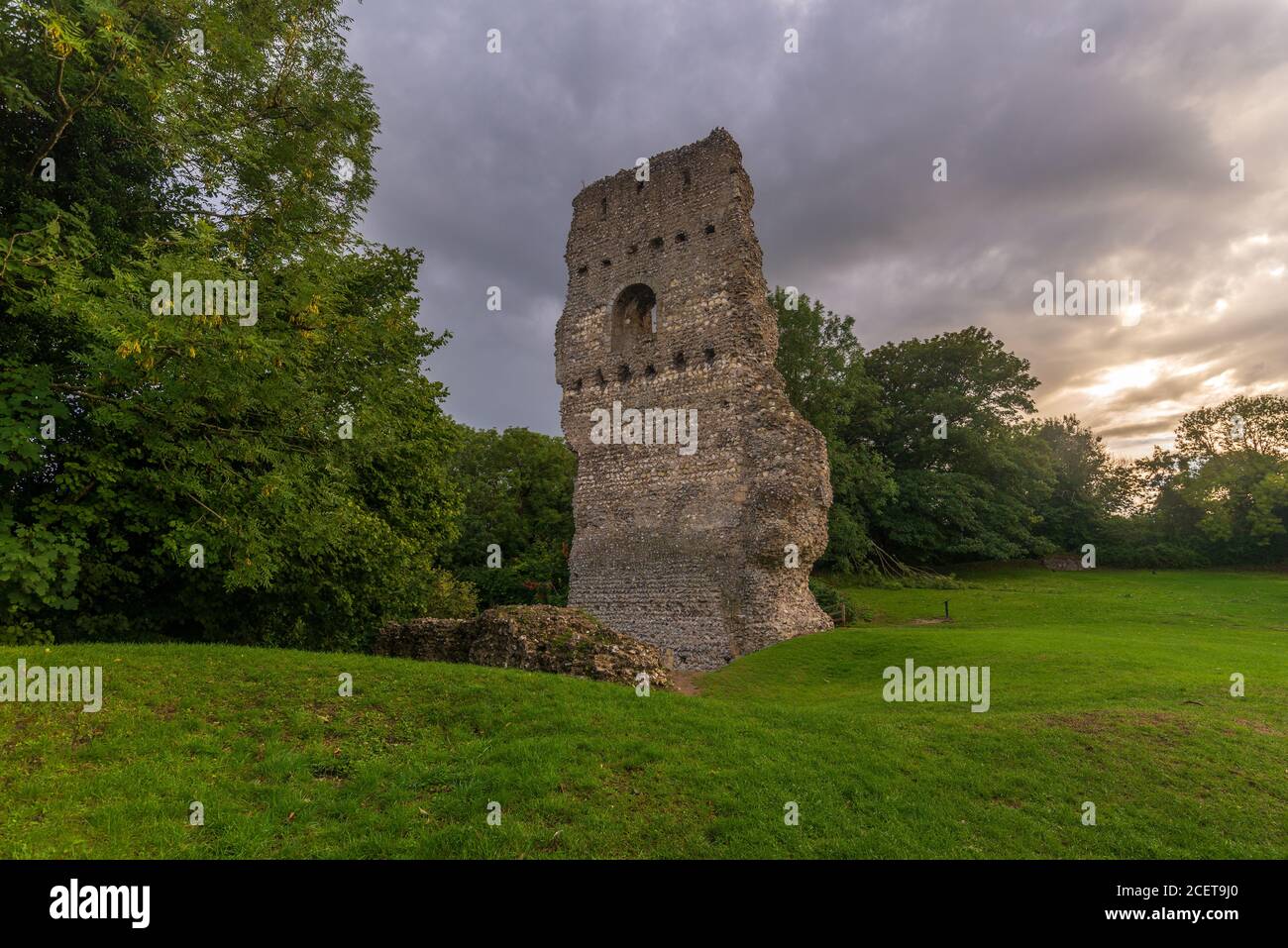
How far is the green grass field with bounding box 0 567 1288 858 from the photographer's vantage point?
5.43m

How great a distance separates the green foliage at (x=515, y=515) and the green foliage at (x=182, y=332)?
15.1 metres

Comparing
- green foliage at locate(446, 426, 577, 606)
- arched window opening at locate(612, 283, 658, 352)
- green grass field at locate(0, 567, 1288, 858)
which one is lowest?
green grass field at locate(0, 567, 1288, 858)

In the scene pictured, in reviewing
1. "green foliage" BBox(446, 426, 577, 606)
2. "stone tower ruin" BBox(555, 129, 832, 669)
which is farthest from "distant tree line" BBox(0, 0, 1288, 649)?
"green foliage" BBox(446, 426, 577, 606)

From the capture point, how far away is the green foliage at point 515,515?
2944 cm

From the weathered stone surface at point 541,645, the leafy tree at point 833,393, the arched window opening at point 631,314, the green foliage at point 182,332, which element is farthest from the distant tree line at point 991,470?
the green foliage at point 182,332

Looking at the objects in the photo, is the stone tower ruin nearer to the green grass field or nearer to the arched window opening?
the arched window opening

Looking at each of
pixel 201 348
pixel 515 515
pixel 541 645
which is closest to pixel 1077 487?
pixel 515 515

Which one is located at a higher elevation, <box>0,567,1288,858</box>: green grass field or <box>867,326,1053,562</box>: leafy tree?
<box>867,326,1053,562</box>: leafy tree

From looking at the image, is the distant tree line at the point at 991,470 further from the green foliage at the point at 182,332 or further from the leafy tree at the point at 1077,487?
the green foliage at the point at 182,332

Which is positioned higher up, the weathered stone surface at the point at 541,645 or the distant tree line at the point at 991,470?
the distant tree line at the point at 991,470

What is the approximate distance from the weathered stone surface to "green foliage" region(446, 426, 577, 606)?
1327 cm

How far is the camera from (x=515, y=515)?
112 feet

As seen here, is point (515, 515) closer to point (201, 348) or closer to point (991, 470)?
point (201, 348)

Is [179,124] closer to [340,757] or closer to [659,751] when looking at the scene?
[340,757]
